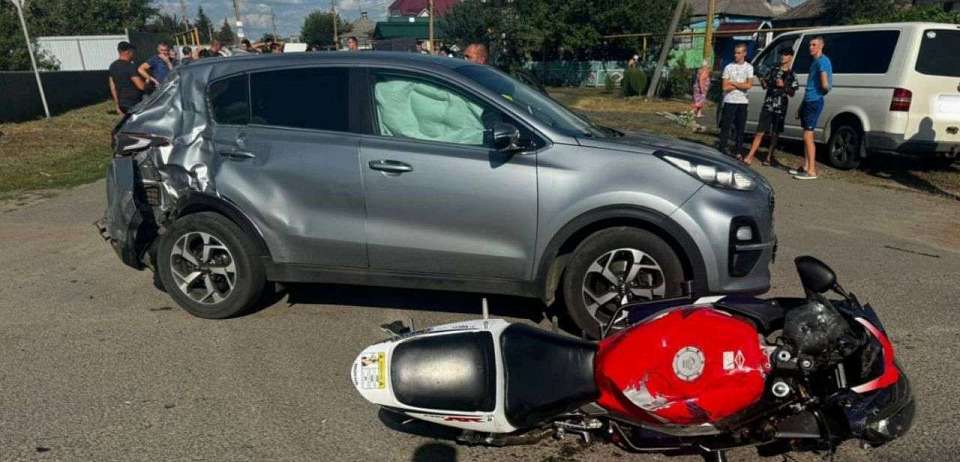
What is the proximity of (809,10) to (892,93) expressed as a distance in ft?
154

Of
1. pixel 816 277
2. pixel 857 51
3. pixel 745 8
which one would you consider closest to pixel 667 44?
pixel 857 51

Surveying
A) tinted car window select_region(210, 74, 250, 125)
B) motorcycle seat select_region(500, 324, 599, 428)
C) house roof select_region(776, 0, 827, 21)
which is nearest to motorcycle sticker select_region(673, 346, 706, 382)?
motorcycle seat select_region(500, 324, 599, 428)

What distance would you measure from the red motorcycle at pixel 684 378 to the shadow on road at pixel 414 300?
1.93 meters

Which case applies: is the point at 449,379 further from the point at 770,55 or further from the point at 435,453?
the point at 770,55

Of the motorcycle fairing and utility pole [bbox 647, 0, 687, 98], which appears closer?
the motorcycle fairing

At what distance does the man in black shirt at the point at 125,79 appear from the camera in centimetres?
1147

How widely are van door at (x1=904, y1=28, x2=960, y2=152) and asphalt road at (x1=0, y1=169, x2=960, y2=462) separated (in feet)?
8.84

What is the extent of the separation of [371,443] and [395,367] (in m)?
0.72

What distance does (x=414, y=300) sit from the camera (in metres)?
4.97

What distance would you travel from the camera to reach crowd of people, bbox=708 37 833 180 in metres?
8.90

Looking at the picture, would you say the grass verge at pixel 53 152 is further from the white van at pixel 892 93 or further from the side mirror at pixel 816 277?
the white van at pixel 892 93

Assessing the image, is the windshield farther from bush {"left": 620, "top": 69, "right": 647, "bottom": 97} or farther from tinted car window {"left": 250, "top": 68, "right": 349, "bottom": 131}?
bush {"left": 620, "top": 69, "right": 647, "bottom": 97}

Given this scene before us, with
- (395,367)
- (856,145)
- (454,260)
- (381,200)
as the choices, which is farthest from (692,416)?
(856,145)

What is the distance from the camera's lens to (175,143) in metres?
4.55
